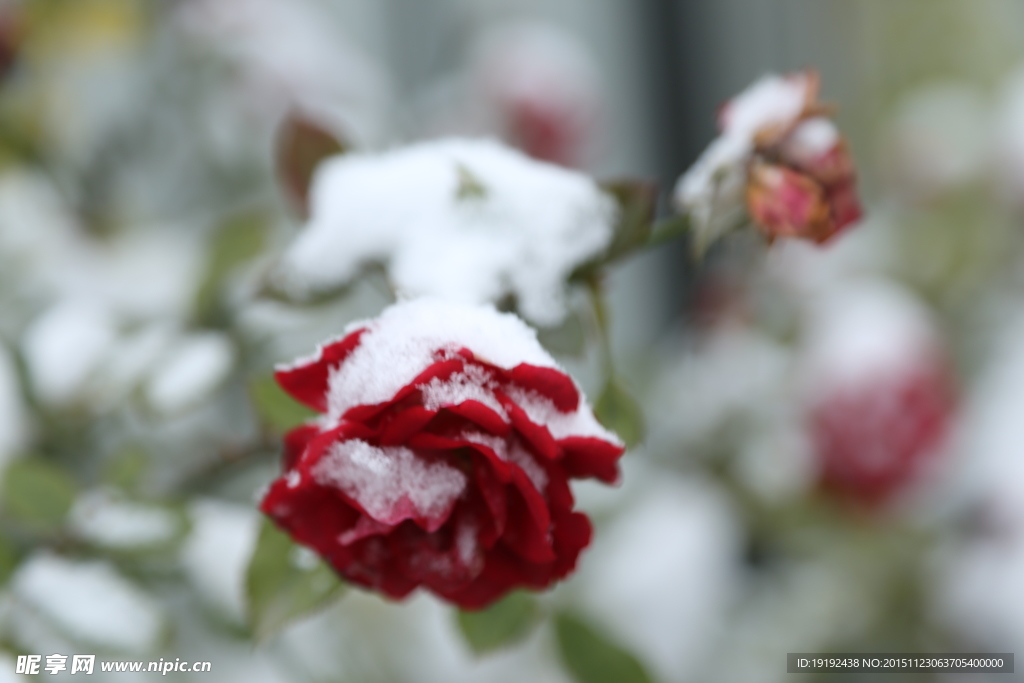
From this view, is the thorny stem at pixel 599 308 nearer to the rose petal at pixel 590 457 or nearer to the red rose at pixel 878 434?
the rose petal at pixel 590 457

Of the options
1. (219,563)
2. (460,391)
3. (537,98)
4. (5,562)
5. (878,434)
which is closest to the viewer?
(460,391)

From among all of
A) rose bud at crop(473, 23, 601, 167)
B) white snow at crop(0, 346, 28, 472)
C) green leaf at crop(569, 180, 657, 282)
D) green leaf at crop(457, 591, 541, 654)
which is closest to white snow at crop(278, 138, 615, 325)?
green leaf at crop(569, 180, 657, 282)

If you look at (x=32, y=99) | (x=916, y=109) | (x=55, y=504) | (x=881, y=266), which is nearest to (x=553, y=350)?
(x=55, y=504)

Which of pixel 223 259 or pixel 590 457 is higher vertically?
pixel 223 259

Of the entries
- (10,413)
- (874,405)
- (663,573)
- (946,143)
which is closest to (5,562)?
(10,413)

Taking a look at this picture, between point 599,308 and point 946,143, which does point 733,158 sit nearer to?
point 599,308

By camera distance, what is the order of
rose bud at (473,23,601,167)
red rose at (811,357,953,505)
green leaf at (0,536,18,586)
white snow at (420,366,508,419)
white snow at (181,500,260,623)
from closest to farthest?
white snow at (420,366,508,419) → green leaf at (0,536,18,586) → white snow at (181,500,260,623) → red rose at (811,357,953,505) → rose bud at (473,23,601,167)

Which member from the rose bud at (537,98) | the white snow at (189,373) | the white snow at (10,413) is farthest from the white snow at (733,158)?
the rose bud at (537,98)

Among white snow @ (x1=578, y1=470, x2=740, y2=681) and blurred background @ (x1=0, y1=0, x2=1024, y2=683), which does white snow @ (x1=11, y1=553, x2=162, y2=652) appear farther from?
white snow @ (x1=578, y1=470, x2=740, y2=681)
